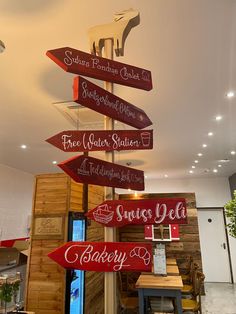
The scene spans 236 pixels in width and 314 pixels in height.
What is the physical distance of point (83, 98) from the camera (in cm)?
113

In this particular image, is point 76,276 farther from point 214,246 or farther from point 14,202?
point 214,246

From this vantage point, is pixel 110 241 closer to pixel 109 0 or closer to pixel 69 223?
pixel 109 0

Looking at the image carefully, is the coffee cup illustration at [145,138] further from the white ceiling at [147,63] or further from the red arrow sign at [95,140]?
the white ceiling at [147,63]

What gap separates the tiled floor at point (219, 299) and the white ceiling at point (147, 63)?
11.9ft

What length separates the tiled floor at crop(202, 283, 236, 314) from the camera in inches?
198

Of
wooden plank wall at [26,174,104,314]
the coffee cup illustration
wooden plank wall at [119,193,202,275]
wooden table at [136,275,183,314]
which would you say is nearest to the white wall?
wooden plank wall at [119,193,202,275]

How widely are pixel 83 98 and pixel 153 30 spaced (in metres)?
1.05

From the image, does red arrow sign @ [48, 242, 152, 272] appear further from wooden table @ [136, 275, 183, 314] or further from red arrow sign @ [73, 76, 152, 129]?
wooden table @ [136, 275, 183, 314]

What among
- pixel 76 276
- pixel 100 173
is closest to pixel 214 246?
pixel 76 276

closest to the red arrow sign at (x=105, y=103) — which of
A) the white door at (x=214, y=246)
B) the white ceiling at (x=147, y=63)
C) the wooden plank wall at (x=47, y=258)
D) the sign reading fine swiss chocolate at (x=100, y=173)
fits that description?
the sign reading fine swiss chocolate at (x=100, y=173)

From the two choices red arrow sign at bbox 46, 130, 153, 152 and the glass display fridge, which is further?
the glass display fridge

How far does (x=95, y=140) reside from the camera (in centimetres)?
120

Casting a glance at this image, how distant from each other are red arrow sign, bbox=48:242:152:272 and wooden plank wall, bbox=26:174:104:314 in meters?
2.04

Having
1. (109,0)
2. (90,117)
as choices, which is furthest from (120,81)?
(90,117)
